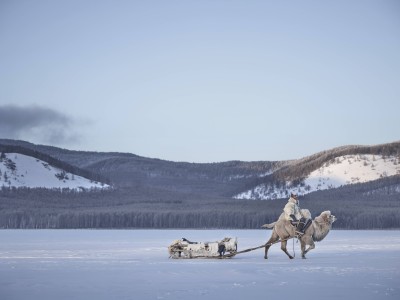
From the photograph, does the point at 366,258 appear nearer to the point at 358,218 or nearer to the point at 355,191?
the point at 358,218

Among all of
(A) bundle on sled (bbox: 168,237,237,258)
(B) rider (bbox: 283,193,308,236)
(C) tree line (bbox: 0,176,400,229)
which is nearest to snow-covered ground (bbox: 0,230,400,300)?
(A) bundle on sled (bbox: 168,237,237,258)

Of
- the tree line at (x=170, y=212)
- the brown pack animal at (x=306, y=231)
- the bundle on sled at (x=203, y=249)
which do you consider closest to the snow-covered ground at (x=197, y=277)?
the bundle on sled at (x=203, y=249)

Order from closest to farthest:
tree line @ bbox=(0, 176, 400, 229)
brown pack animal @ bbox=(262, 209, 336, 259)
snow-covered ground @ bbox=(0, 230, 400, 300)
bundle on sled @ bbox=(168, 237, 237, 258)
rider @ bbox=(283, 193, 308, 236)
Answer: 1. snow-covered ground @ bbox=(0, 230, 400, 300)
2. rider @ bbox=(283, 193, 308, 236)
3. brown pack animal @ bbox=(262, 209, 336, 259)
4. bundle on sled @ bbox=(168, 237, 237, 258)
5. tree line @ bbox=(0, 176, 400, 229)

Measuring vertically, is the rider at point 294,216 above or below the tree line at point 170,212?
below

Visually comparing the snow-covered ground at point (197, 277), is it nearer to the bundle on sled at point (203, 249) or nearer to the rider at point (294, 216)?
the bundle on sled at point (203, 249)

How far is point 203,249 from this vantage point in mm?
35938

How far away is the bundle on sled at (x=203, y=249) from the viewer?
35719 mm

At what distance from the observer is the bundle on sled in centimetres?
3572

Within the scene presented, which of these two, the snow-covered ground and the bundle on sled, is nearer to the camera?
the snow-covered ground

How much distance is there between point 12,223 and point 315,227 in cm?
11140

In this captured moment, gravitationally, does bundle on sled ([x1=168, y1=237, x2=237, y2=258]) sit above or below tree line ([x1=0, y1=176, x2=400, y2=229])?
below

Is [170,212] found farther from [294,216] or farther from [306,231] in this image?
[294,216]

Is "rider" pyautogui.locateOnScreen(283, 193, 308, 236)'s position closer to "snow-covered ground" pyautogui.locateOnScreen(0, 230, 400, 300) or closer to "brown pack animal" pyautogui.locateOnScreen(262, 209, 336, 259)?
"brown pack animal" pyautogui.locateOnScreen(262, 209, 336, 259)

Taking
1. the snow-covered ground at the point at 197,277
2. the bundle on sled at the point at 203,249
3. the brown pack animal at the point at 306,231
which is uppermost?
the brown pack animal at the point at 306,231
